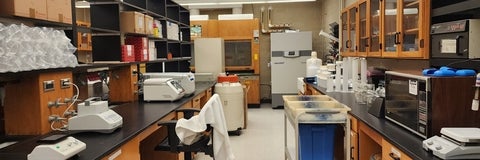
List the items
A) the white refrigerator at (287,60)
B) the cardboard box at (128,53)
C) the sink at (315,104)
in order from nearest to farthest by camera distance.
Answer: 1. the sink at (315,104)
2. the cardboard box at (128,53)
3. the white refrigerator at (287,60)

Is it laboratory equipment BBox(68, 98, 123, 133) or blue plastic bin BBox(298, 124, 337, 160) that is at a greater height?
laboratory equipment BBox(68, 98, 123, 133)

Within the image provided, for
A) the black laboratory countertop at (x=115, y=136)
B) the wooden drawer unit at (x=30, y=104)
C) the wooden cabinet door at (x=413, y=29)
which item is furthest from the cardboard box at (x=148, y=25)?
the wooden cabinet door at (x=413, y=29)

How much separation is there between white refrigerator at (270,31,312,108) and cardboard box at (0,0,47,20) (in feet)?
19.4

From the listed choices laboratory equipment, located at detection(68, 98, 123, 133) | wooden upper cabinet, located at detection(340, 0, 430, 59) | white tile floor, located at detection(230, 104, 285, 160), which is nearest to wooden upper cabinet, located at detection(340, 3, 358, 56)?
wooden upper cabinet, located at detection(340, 0, 430, 59)

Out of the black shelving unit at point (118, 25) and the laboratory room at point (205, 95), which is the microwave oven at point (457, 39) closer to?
the laboratory room at point (205, 95)

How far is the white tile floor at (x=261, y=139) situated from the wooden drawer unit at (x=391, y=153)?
2.20 meters

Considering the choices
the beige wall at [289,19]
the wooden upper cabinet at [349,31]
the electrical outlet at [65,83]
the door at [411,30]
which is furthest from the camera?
the beige wall at [289,19]

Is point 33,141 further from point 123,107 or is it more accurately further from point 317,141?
point 317,141

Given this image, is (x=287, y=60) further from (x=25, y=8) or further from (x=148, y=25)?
(x=25, y=8)

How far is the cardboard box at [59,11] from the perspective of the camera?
7.49 ft

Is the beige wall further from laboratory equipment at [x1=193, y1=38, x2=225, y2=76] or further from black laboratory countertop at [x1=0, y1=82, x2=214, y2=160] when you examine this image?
black laboratory countertop at [x1=0, y1=82, x2=214, y2=160]

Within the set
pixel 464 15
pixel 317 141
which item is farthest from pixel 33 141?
pixel 464 15

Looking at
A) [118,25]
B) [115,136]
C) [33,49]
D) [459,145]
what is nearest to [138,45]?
[118,25]

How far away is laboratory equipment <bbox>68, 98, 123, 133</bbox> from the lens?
220cm
